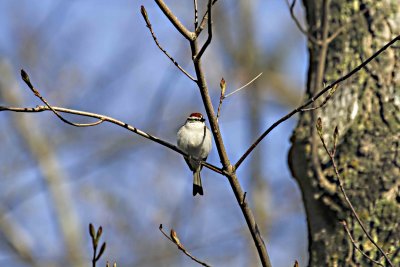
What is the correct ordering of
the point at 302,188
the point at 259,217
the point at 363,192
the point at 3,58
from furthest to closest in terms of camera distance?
the point at 3,58, the point at 259,217, the point at 302,188, the point at 363,192

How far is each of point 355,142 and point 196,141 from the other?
1.03m

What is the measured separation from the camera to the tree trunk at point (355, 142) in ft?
9.36

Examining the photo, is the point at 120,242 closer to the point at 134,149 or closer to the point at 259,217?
the point at 134,149

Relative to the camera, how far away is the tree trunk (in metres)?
2.85

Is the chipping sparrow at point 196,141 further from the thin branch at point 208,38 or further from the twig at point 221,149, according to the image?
the thin branch at point 208,38

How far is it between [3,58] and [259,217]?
420 cm

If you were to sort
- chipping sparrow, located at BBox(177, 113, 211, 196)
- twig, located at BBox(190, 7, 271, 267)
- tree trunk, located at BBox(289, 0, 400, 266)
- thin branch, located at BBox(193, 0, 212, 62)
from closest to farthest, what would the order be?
thin branch, located at BBox(193, 0, 212, 62), twig, located at BBox(190, 7, 271, 267), tree trunk, located at BBox(289, 0, 400, 266), chipping sparrow, located at BBox(177, 113, 211, 196)

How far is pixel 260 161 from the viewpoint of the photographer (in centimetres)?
718

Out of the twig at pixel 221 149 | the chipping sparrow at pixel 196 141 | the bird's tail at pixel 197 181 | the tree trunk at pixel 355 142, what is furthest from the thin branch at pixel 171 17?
the bird's tail at pixel 197 181

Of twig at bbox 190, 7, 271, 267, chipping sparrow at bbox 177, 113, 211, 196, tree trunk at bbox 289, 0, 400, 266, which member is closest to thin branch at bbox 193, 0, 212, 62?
twig at bbox 190, 7, 271, 267

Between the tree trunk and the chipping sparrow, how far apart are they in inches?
25.4

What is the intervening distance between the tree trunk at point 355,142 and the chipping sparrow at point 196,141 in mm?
646

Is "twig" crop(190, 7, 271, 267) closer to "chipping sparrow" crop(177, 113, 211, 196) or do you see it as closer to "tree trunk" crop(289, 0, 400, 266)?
"tree trunk" crop(289, 0, 400, 266)

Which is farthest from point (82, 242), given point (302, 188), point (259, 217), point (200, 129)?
point (302, 188)
